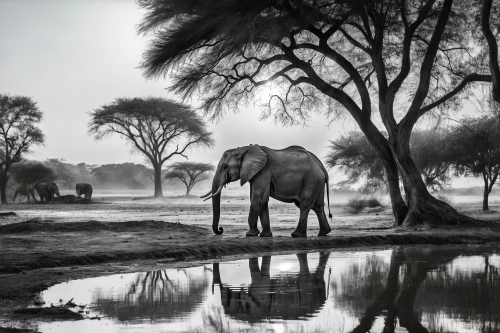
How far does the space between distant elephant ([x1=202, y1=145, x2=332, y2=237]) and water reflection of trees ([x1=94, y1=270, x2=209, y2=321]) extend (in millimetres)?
5200

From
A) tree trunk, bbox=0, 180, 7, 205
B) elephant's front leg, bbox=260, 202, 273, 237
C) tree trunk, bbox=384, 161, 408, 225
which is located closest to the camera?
elephant's front leg, bbox=260, 202, 273, 237

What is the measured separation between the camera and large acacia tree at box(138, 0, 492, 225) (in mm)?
16656

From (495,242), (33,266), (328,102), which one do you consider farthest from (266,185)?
(328,102)

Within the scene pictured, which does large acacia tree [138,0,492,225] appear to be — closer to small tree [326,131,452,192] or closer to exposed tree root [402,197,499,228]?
exposed tree root [402,197,499,228]

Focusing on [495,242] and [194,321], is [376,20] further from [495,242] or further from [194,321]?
[194,321]

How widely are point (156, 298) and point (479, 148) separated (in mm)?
27571

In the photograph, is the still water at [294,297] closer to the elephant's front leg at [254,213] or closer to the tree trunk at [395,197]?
the elephant's front leg at [254,213]

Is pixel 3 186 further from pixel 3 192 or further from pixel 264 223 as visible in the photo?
pixel 264 223

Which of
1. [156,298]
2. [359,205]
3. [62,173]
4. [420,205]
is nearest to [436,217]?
[420,205]

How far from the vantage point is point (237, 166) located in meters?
13.8

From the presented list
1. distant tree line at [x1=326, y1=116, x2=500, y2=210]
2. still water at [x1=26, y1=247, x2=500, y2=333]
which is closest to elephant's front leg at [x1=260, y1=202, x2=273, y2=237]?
still water at [x1=26, y1=247, x2=500, y2=333]

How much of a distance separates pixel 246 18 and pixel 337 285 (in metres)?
9.63

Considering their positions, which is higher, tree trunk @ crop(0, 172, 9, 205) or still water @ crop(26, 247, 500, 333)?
tree trunk @ crop(0, 172, 9, 205)

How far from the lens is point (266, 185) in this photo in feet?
44.4
